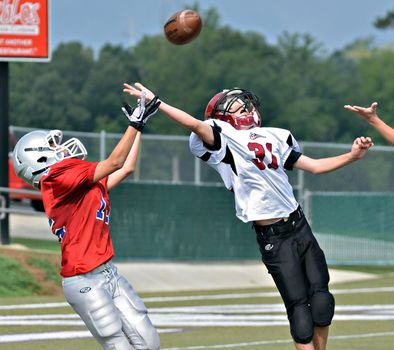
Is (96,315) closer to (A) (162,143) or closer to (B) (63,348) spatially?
(B) (63,348)

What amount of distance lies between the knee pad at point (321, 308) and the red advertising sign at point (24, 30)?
9997 mm

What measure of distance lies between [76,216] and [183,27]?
201 cm

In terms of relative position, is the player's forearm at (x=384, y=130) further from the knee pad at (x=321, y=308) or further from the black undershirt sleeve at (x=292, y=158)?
the knee pad at (x=321, y=308)

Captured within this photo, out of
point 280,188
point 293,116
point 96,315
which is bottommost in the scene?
point 293,116

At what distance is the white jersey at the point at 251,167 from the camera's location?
7.72 m

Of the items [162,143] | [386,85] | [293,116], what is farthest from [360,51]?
[162,143]

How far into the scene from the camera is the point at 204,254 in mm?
19172

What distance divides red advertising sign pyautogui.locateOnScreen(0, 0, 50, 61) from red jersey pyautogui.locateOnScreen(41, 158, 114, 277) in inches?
391

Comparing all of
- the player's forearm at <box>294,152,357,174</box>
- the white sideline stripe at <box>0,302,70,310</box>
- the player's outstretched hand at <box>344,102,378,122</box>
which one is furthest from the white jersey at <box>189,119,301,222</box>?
the white sideline stripe at <box>0,302,70,310</box>

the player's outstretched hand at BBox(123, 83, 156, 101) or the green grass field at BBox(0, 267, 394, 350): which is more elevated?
the player's outstretched hand at BBox(123, 83, 156, 101)

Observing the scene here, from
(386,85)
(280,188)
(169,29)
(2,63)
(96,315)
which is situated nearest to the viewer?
(96,315)

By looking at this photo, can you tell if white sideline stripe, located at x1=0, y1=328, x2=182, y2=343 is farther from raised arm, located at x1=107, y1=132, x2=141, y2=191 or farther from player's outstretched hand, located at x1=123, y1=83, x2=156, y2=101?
player's outstretched hand, located at x1=123, y1=83, x2=156, y2=101

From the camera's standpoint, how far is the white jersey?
772 centimetres

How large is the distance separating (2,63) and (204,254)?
4.74 m
